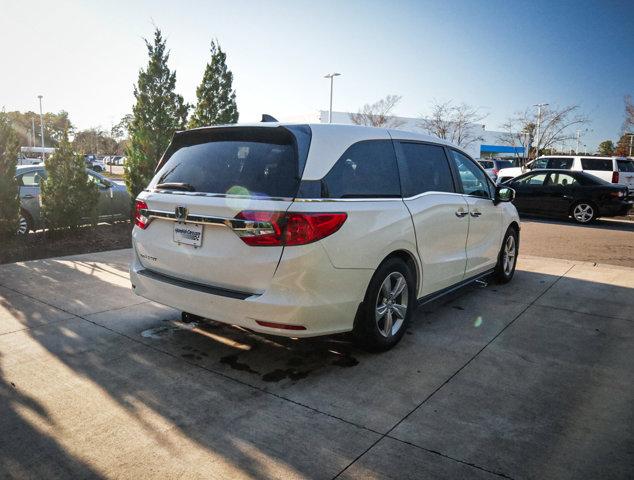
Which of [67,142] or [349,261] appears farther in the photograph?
[67,142]

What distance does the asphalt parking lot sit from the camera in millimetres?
2494

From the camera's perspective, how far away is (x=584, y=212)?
1431cm

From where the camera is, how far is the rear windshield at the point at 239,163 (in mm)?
3229

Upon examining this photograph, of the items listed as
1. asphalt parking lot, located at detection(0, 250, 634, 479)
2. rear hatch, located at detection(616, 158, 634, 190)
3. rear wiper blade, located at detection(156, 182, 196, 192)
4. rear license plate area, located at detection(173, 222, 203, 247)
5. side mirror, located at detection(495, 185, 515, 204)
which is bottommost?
asphalt parking lot, located at detection(0, 250, 634, 479)

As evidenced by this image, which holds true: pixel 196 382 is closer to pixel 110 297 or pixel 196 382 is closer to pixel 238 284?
pixel 238 284

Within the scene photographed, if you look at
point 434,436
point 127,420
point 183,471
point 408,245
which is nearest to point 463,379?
point 434,436

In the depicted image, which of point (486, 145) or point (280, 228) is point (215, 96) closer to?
point (280, 228)

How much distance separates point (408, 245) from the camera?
12.8ft

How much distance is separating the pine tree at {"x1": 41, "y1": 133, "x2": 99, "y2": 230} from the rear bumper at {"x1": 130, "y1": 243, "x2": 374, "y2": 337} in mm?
6224

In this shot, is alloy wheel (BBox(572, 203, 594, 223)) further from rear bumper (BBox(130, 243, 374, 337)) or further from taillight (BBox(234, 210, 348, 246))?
taillight (BBox(234, 210, 348, 246))

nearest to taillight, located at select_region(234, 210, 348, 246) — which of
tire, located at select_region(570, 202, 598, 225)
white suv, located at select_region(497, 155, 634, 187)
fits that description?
tire, located at select_region(570, 202, 598, 225)

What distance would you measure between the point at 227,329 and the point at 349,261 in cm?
167

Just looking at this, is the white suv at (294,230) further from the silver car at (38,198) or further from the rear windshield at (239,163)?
the silver car at (38,198)

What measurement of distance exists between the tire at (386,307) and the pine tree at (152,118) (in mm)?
8148
